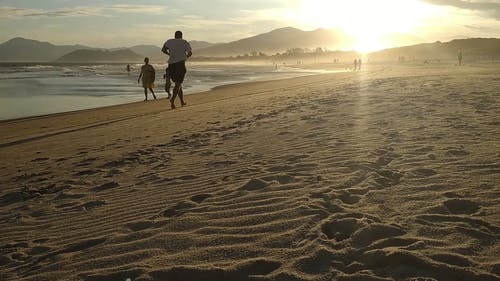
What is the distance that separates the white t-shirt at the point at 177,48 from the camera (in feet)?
39.9

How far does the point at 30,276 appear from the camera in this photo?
9.64ft

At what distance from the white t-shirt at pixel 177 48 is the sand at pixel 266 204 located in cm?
491

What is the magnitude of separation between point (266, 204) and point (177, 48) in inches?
357

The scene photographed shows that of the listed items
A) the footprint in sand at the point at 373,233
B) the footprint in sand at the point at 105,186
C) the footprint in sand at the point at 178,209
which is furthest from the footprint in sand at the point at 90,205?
the footprint in sand at the point at 373,233

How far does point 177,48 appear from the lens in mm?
12250

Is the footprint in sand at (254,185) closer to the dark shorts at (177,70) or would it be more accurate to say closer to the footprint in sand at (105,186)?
the footprint in sand at (105,186)

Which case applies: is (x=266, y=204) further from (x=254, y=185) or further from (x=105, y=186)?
(x=105, y=186)

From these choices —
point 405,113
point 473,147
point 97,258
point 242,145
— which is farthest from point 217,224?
point 405,113

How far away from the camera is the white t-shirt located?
479 inches

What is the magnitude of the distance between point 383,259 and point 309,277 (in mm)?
505

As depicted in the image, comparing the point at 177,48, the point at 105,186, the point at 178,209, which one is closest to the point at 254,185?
the point at 178,209

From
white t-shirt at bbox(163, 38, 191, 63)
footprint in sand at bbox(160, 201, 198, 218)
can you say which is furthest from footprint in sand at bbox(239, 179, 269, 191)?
white t-shirt at bbox(163, 38, 191, 63)

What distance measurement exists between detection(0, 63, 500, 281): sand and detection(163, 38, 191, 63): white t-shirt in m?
4.91

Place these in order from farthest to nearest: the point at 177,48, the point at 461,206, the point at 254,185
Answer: the point at 177,48 < the point at 254,185 < the point at 461,206
